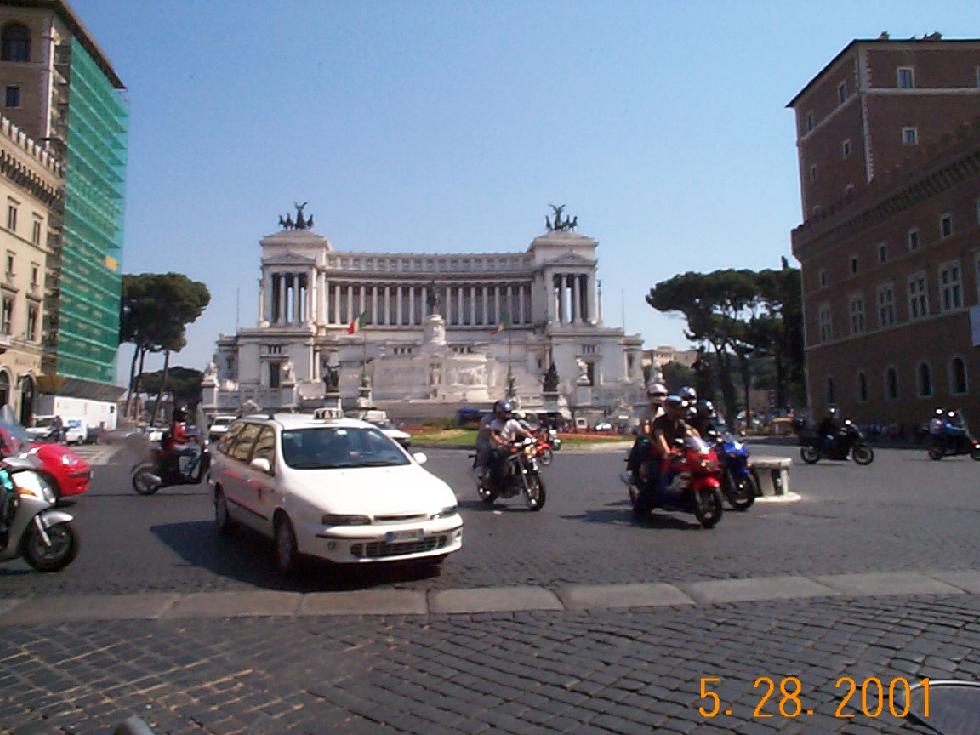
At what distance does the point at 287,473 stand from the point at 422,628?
8.62ft

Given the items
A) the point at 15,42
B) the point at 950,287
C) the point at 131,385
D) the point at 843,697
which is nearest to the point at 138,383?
the point at 131,385

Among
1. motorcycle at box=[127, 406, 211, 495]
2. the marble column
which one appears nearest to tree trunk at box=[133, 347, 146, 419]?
the marble column

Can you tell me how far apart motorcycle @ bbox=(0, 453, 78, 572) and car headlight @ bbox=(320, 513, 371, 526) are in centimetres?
260

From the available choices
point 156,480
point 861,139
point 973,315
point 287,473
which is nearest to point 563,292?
point 861,139

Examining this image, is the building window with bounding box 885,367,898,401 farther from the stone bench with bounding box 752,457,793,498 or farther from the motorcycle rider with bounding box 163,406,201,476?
the motorcycle rider with bounding box 163,406,201,476

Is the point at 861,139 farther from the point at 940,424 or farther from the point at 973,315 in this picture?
the point at 940,424

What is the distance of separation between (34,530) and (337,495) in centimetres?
283

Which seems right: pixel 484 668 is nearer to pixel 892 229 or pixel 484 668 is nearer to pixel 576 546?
pixel 576 546

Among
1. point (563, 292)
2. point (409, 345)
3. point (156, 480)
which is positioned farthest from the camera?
point (563, 292)

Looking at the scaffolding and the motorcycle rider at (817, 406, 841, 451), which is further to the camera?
the scaffolding

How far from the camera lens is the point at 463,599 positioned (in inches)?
238

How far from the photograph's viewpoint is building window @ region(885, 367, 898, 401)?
39.3 metres

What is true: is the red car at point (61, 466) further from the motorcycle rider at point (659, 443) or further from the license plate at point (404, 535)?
the motorcycle rider at point (659, 443)

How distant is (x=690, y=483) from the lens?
9.52m
